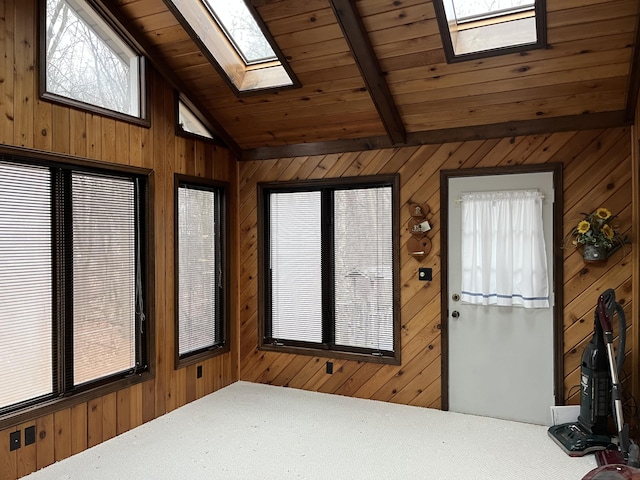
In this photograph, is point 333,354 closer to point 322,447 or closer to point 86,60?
point 322,447

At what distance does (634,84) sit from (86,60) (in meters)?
3.86

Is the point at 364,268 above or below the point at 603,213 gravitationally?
below

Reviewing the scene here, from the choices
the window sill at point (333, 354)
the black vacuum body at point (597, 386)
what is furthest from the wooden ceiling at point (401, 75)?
the window sill at point (333, 354)

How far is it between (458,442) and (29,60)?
395 centimetres

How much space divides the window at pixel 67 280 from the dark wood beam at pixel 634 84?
3.65 meters

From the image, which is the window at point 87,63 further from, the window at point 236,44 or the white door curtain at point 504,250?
the white door curtain at point 504,250

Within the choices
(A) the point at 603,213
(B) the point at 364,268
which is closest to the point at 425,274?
(B) the point at 364,268

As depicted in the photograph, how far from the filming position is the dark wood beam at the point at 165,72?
11.8ft

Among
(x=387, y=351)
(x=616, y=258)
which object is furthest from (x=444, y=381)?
(x=616, y=258)

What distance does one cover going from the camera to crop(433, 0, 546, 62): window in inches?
124

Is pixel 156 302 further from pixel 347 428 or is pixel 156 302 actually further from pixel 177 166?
pixel 347 428

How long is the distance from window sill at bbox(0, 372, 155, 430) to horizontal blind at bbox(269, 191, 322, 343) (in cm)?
149

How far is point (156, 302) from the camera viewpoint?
4109 millimetres

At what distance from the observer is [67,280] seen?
11.2ft
